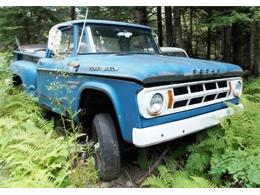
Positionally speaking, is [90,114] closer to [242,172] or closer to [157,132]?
[157,132]

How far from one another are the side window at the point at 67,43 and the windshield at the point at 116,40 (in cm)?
25

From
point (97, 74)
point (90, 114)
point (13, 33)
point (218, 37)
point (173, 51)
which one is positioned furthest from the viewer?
point (218, 37)

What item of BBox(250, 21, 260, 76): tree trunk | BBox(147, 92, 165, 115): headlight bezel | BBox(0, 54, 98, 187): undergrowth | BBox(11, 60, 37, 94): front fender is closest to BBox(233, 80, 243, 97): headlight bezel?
BBox(147, 92, 165, 115): headlight bezel

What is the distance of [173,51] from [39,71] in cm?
305

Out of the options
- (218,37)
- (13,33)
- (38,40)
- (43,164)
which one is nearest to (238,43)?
(218,37)

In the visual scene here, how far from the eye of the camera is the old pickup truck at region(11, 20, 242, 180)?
10.1 ft

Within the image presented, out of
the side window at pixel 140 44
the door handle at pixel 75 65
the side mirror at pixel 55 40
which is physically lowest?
the door handle at pixel 75 65

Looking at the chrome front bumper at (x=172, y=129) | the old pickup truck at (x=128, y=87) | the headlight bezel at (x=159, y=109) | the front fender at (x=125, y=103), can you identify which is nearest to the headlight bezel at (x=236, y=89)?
the old pickup truck at (x=128, y=87)

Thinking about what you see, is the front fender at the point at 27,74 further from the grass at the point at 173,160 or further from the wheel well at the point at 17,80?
the grass at the point at 173,160

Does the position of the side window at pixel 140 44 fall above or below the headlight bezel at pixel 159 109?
above

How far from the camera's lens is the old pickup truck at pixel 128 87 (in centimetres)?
309

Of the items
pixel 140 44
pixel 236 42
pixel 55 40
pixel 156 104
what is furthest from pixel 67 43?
pixel 236 42

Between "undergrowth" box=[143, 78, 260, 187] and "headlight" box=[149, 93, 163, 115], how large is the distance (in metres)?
0.82

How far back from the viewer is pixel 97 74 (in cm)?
366
